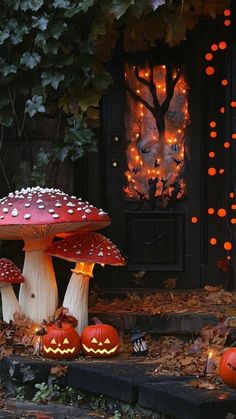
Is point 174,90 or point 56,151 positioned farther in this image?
point 174,90

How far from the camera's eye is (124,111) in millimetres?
6895

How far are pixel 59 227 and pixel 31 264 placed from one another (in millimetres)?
394

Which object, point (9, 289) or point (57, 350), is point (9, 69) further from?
point (57, 350)

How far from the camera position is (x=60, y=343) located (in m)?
Result: 5.31

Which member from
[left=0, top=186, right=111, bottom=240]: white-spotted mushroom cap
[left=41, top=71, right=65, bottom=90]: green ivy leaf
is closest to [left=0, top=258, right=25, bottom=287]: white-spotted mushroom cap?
[left=0, top=186, right=111, bottom=240]: white-spotted mushroom cap

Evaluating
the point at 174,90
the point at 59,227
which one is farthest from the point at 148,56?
the point at 59,227

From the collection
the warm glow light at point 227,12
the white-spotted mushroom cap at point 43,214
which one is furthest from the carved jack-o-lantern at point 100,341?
the warm glow light at point 227,12

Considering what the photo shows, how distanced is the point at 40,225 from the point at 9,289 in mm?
614

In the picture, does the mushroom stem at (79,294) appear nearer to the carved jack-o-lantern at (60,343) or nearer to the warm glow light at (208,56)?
the carved jack-o-lantern at (60,343)

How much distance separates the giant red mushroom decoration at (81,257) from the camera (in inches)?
217

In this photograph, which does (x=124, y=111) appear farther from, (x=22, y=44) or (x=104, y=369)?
(x=104, y=369)

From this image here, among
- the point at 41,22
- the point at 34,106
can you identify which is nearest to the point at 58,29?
the point at 41,22

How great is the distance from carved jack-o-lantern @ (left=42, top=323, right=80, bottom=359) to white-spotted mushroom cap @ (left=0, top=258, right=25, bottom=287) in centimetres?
46

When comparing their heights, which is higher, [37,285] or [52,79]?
[52,79]
